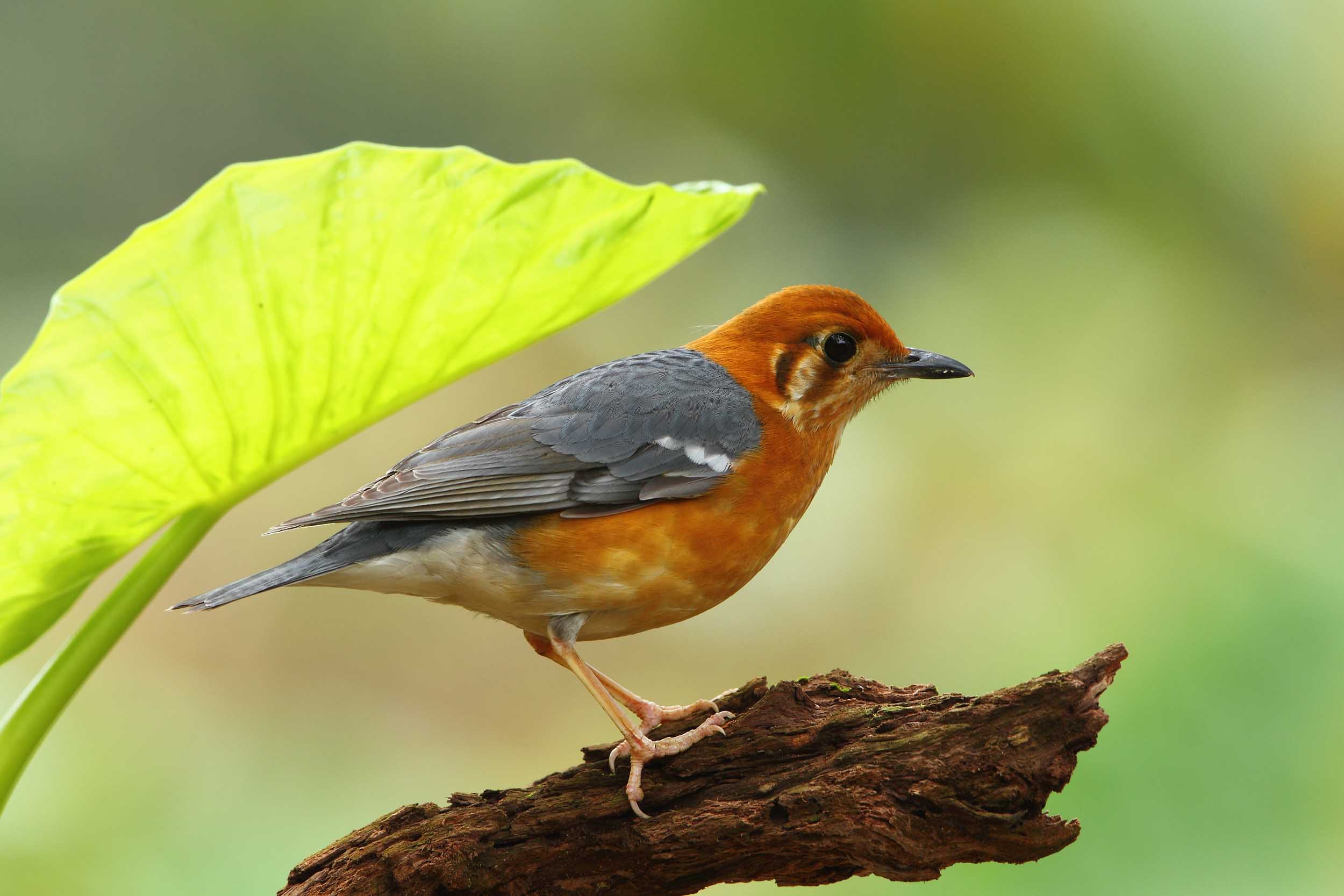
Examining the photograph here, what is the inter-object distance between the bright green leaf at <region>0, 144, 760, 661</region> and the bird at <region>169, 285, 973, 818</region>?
0.32 metres

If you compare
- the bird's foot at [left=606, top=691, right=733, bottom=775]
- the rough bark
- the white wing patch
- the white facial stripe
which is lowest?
the rough bark

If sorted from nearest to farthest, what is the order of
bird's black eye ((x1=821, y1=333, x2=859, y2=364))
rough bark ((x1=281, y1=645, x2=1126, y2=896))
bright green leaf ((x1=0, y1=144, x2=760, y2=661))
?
bright green leaf ((x1=0, y1=144, x2=760, y2=661)), rough bark ((x1=281, y1=645, x2=1126, y2=896)), bird's black eye ((x1=821, y1=333, x2=859, y2=364))

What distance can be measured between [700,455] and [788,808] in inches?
36.4

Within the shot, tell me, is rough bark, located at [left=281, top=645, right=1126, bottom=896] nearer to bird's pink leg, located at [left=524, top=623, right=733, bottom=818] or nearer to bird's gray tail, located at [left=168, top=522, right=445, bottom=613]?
bird's pink leg, located at [left=524, top=623, right=733, bottom=818]

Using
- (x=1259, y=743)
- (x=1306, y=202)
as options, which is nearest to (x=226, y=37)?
(x=1306, y=202)

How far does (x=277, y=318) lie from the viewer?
229 cm

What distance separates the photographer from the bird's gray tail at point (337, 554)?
2586 mm

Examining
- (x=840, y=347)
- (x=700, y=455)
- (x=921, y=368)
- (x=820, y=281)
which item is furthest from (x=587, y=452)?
(x=820, y=281)

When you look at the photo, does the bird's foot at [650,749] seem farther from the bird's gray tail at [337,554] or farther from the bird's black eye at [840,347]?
the bird's black eye at [840,347]

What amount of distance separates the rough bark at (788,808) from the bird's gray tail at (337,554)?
0.60m

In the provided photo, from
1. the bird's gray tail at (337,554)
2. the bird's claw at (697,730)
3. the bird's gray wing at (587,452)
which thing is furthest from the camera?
the bird's gray wing at (587,452)

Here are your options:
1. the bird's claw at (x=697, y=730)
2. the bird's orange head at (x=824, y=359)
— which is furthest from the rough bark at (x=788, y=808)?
the bird's orange head at (x=824, y=359)

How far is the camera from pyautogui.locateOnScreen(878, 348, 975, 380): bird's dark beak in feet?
10.6

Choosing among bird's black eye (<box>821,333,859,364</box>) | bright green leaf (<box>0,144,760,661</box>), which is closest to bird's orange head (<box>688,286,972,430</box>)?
bird's black eye (<box>821,333,859,364</box>)
